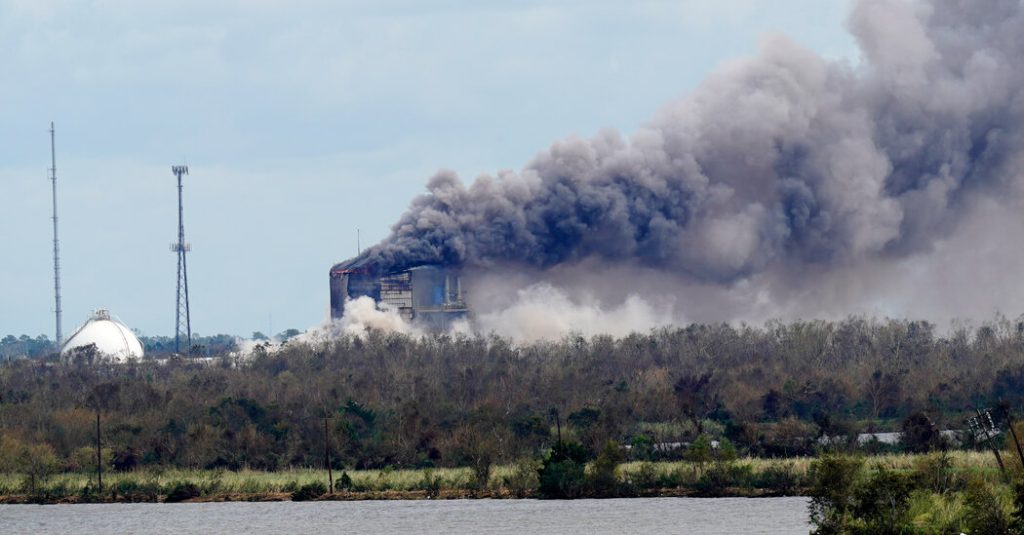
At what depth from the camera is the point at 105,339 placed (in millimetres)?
171125

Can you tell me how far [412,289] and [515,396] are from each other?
17.4 m

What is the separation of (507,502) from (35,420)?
37.0 meters

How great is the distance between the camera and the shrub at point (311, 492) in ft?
269

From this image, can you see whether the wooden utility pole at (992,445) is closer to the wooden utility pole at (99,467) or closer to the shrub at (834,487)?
the shrub at (834,487)

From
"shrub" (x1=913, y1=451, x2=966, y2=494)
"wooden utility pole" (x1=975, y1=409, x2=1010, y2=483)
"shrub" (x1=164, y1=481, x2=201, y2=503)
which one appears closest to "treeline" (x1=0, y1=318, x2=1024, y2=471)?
"wooden utility pole" (x1=975, y1=409, x2=1010, y2=483)

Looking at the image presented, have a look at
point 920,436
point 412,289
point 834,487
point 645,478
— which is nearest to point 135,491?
point 645,478

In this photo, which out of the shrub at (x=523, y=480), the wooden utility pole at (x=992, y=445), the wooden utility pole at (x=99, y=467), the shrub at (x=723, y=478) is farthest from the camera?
the wooden utility pole at (x=99, y=467)

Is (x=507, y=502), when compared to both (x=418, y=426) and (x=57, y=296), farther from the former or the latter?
(x=57, y=296)

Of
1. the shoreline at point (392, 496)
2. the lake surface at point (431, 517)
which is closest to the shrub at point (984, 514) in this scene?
the lake surface at point (431, 517)

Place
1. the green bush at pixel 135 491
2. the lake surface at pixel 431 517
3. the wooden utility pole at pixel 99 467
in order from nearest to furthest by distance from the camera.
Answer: the lake surface at pixel 431 517
the green bush at pixel 135 491
the wooden utility pole at pixel 99 467

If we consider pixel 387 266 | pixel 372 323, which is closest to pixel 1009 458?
pixel 387 266

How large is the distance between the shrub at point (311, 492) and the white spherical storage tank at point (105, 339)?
83.6 meters

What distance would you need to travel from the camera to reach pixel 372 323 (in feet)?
424

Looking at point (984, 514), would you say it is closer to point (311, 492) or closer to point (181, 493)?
point (311, 492)
